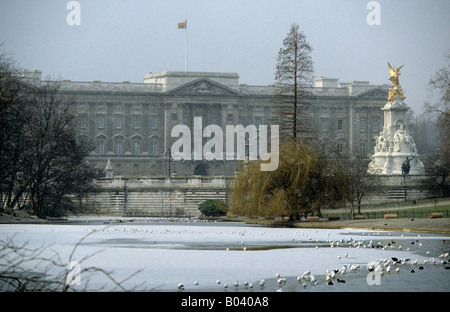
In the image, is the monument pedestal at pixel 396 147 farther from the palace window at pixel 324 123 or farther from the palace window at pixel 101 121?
the palace window at pixel 101 121

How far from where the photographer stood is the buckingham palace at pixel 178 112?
154 m

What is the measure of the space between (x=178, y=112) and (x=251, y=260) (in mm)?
129633

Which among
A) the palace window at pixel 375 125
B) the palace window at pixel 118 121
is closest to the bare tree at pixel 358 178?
the palace window at pixel 118 121

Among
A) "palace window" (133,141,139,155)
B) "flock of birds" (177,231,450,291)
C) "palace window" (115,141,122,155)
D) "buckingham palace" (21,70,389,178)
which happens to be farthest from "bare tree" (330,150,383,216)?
"palace window" (133,141,139,155)

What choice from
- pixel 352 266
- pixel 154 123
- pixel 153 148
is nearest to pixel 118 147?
pixel 153 148

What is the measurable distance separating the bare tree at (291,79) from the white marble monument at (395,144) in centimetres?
1954

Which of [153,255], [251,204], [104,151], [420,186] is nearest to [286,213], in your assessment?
[251,204]

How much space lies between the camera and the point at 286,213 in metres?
59.3

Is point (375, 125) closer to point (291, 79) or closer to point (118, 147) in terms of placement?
point (118, 147)

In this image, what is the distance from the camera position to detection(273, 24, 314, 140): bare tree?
74812 millimetres

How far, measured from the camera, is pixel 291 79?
75875mm

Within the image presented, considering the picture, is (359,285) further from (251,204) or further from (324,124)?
(324,124)

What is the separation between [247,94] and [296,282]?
137164mm

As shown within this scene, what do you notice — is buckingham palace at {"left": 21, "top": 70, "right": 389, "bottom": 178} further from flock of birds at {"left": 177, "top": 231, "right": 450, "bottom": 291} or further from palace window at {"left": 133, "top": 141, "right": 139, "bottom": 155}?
flock of birds at {"left": 177, "top": 231, "right": 450, "bottom": 291}
